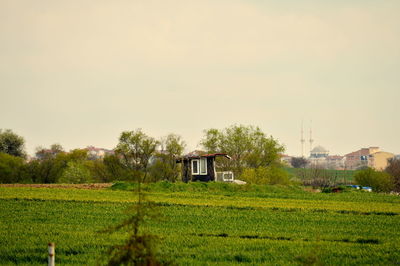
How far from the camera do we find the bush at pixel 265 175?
6875 cm

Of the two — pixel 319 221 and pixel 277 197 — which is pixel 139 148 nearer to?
pixel 277 197

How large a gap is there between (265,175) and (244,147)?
8388mm

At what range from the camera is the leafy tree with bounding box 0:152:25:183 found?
77.6 m

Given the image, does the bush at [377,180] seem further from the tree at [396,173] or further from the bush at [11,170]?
the bush at [11,170]

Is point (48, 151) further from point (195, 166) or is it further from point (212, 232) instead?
point (212, 232)

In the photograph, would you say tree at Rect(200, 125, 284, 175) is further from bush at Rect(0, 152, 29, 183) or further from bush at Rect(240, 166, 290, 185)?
bush at Rect(0, 152, 29, 183)

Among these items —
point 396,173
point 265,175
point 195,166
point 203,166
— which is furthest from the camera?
point 396,173

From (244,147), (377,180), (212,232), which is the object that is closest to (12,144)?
(244,147)

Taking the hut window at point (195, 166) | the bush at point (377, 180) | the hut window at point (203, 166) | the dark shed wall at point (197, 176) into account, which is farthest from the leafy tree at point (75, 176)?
the bush at point (377, 180)

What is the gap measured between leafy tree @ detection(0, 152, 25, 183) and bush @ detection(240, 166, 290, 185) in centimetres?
3273

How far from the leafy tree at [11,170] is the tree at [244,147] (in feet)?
90.3

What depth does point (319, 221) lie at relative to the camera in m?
25.8

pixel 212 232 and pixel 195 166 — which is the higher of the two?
pixel 195 166

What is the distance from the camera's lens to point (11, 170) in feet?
256
